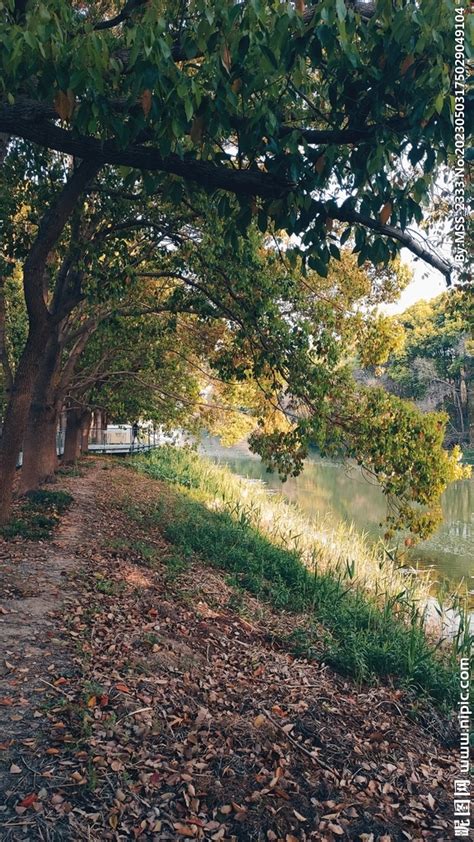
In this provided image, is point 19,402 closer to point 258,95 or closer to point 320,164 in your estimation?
point 258,95

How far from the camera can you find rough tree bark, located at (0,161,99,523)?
786cm

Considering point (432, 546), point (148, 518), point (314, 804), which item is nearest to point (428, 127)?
point (314, 804)

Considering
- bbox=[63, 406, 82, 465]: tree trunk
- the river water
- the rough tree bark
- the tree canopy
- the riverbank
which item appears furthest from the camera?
bbox=[63, 406, 82, 465]: tree trunk

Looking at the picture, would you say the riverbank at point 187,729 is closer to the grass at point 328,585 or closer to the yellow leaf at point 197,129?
the grass at point 328,585

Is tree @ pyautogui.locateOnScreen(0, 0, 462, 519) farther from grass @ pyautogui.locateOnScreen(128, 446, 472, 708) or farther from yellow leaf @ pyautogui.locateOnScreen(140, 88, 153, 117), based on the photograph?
grass @ pyautogui.locateOnScreen(128, 446, 472, 708)

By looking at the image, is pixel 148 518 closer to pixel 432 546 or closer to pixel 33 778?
pixel 432 546

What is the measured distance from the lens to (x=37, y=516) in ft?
35.0

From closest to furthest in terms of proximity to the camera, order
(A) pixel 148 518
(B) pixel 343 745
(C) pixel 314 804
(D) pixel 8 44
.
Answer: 1. (D) pixel 8 44
2. (C) pixel 314 804
3. (B) pixel 343 745
4. (A) pixel 148 518

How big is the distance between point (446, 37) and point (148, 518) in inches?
435

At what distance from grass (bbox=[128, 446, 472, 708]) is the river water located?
1635mm

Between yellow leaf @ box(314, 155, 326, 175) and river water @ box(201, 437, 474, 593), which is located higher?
yellow leaf @ box(314, 155, 326, 175)

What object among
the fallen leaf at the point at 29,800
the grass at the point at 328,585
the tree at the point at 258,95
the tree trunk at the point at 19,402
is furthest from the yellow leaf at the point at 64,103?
the grass at the point at 328,585

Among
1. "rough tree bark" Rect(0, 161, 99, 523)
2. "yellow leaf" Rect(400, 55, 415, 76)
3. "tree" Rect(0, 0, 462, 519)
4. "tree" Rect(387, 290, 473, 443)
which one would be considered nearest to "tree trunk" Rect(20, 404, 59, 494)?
"rough tree bark" Rect(0, 161, 99, 523)

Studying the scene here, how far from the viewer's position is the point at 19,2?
5.26 m
